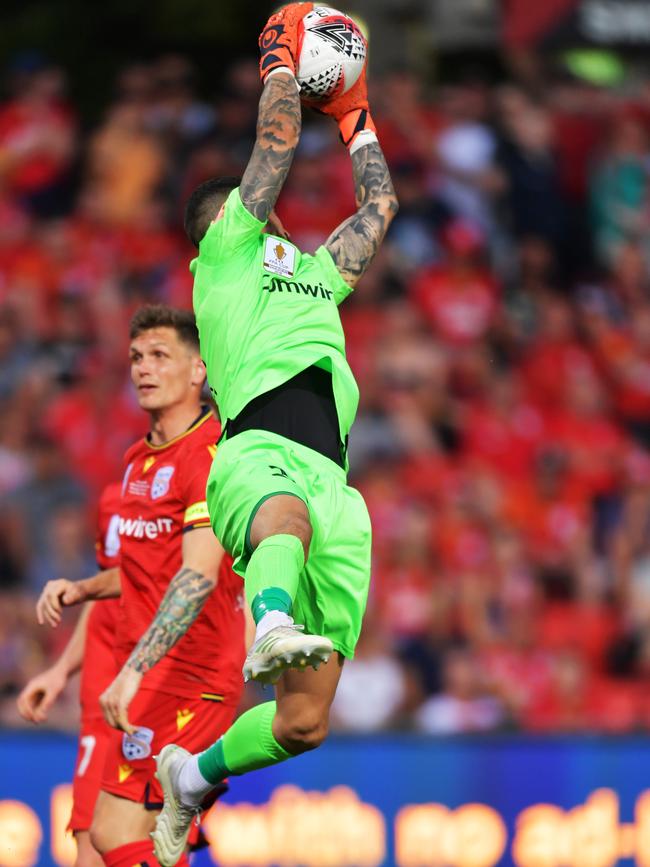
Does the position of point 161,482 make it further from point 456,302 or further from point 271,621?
point 456,302

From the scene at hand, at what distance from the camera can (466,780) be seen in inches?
382

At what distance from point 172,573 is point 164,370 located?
76 cm

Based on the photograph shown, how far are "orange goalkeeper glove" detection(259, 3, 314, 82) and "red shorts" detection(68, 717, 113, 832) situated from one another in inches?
105

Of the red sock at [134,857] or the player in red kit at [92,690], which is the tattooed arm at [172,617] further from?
the player in red kit at [92,690]

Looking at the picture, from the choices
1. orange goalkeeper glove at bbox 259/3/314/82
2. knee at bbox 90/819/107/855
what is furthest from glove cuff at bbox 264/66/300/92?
knee at bbox 90/819/107/855

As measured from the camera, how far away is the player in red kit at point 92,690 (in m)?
7.09

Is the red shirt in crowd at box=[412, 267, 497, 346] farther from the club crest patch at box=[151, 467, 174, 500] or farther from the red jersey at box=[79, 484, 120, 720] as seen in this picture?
the club crest patch at box=[151, 467, 174, 500]

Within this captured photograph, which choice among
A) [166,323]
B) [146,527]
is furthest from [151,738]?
[166,323]

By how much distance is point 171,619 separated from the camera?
6.14 m

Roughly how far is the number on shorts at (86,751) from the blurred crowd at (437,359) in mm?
3217

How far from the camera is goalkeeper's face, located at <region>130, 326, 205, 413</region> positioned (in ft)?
22.0

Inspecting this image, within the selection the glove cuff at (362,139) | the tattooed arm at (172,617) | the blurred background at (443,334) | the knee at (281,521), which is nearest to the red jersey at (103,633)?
the tattooed arm at (172,617)

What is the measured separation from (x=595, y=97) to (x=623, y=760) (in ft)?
22.7

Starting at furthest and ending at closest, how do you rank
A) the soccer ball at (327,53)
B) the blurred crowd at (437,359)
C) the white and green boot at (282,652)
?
the blurred crowd at (437,359) → the soccer ball at (327,53) → the white and green boot at (282,652)
